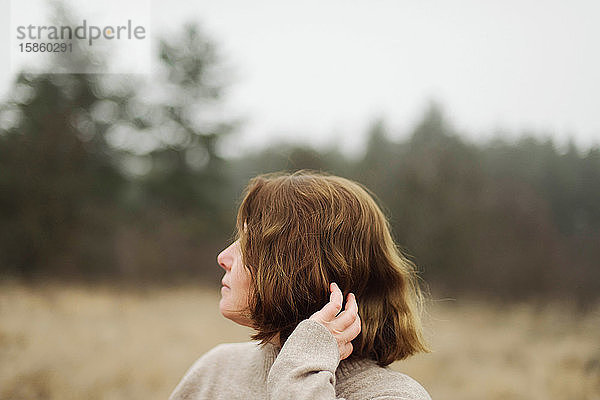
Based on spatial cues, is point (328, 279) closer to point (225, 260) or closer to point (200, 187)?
point (225, 260)

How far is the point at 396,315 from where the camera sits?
1260mm

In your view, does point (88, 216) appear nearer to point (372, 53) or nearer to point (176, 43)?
point (176, 43)

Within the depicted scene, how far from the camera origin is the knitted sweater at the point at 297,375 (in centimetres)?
100

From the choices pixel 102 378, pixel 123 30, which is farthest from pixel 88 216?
pixel 123 30

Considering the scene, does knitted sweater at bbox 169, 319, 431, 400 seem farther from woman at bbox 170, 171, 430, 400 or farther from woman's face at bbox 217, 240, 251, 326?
woman's face at bbox 217, 240, 251, 326

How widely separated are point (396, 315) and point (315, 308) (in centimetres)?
Result: 21

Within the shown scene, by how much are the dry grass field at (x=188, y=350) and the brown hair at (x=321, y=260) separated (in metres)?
1.72

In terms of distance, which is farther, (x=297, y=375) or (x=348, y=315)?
(x=348, y=315)

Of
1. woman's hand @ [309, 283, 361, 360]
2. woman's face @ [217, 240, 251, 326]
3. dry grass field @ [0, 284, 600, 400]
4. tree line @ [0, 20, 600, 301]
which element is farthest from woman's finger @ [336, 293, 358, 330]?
tree line @ [0, 20, 600, 301]

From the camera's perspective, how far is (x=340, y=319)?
3.65 ft

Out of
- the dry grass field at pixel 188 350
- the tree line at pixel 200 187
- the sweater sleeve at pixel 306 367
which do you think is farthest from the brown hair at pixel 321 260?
the tree line at pixel 200 187

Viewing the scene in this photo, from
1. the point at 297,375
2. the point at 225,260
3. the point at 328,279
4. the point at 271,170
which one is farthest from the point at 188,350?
the point at 297,375

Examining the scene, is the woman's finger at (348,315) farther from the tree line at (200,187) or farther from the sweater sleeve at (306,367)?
the tree line at (200,187)

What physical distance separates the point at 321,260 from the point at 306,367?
0.85 feet
